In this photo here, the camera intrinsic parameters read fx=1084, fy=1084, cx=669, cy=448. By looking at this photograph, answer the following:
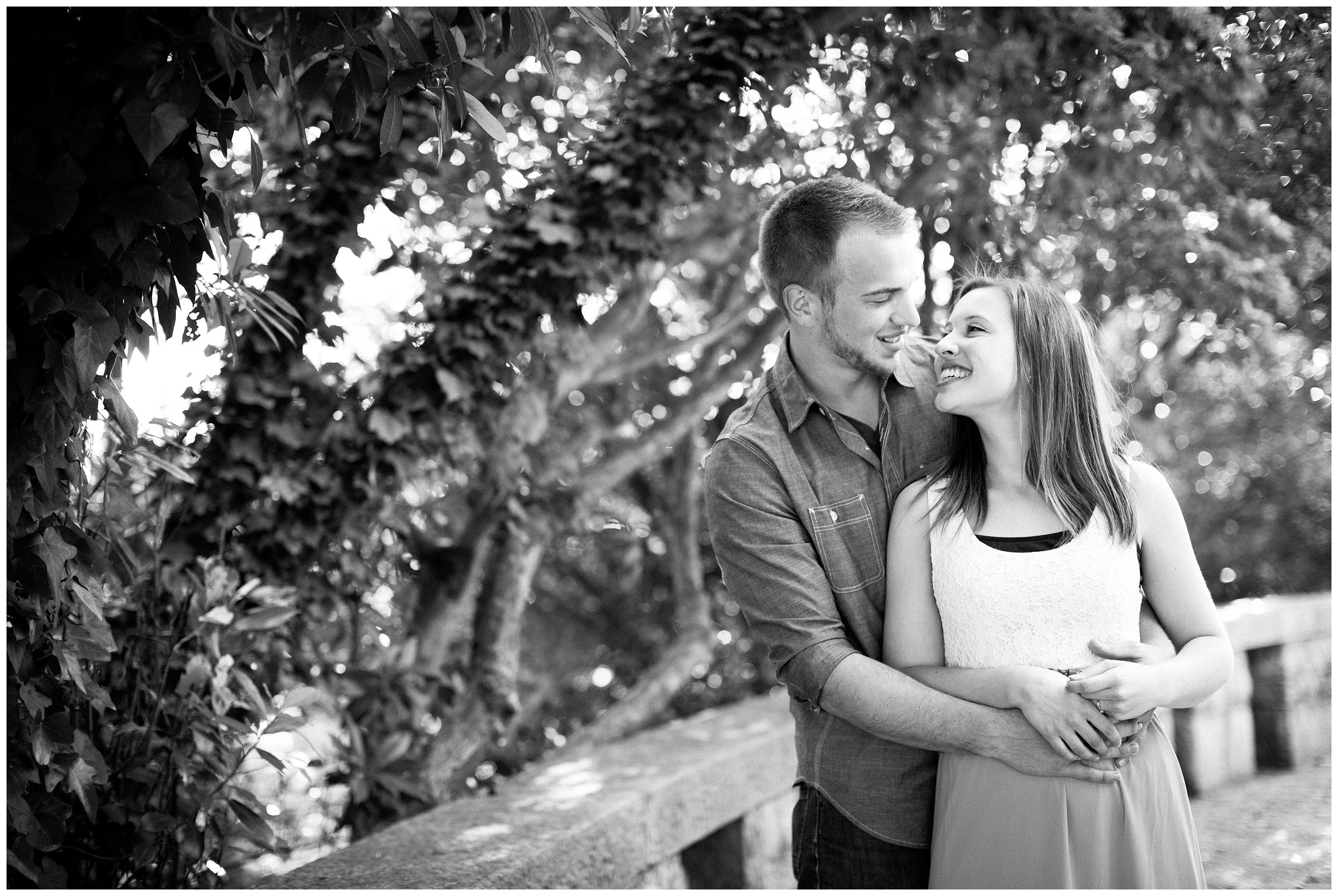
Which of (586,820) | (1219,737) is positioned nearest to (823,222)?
(586,820)

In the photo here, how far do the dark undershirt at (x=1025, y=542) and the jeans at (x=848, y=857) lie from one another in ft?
2.05

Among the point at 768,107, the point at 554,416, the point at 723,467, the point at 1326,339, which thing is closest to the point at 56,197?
the point at 723,467

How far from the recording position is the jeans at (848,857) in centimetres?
215

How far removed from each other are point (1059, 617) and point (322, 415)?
2.46 meters

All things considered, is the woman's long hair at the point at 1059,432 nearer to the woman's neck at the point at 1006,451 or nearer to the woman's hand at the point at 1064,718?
the woman's neck at the point at 1006,451

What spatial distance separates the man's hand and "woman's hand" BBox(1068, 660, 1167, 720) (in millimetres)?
64

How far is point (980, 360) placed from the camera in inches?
82.7

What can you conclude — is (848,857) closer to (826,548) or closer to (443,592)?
(826,548)

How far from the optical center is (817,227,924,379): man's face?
2.30m

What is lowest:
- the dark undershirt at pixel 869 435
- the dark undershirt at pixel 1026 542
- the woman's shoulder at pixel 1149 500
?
the dark undershirt at pixel 1026 542

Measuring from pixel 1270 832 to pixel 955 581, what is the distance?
362 centimetres

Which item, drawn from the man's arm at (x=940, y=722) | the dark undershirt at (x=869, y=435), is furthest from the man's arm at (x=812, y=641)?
the dark undershirt at (x=869, y=435)

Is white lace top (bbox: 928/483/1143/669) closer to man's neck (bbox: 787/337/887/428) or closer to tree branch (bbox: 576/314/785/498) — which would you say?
man's neck (bbox: 787/337/887/428)

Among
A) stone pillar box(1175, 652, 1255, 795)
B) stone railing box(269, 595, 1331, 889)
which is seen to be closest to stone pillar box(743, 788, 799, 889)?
stone railing box(269, 595, 1331, 889)
